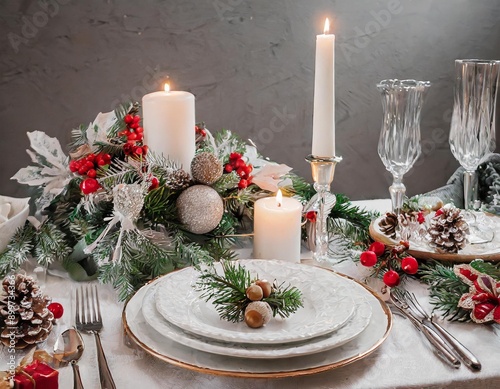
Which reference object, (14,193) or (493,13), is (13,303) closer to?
(14,193)

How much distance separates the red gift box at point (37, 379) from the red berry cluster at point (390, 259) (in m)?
0.49

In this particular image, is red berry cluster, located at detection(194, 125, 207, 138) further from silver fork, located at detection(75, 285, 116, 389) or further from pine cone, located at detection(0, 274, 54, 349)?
pine cone, located at detection(0, 274, 54, 349)

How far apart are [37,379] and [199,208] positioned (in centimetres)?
45

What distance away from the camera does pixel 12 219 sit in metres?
1.03

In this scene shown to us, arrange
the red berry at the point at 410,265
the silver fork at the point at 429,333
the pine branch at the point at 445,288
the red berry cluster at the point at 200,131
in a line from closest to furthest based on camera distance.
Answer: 1. the silver fork at the point at 429,333
2. the pine branch at the point at 445,288
3. the red berry at the point at 410,265
4. the red berry cluster at the point at 200,131

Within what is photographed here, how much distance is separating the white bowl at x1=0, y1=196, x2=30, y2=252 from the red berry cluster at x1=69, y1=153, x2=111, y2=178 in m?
0.10

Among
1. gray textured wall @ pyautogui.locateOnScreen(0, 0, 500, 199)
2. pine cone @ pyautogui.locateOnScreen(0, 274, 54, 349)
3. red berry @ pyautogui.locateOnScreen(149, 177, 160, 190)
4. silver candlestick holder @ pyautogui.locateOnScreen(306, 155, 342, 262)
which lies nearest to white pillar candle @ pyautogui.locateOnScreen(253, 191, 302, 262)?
silver candlestick holder @ pyautogui.locateOnScreen(306, 155, 342, 262)

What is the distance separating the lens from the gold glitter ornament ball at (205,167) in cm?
108

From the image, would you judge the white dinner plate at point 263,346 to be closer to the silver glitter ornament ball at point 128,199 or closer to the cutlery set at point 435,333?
the cutlery set at point 435,333

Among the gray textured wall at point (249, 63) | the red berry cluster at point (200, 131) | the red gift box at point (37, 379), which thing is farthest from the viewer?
the gray textured wall at point (249, 63)

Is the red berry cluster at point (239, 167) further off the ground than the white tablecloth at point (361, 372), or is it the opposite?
the red berry cluster at point (239, 167)

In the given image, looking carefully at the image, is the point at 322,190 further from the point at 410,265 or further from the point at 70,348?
the point at 70,348

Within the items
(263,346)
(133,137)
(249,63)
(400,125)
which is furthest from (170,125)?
(249,63)

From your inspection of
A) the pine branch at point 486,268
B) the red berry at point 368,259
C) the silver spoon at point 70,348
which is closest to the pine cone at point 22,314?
the silver spoon at point 70,348
